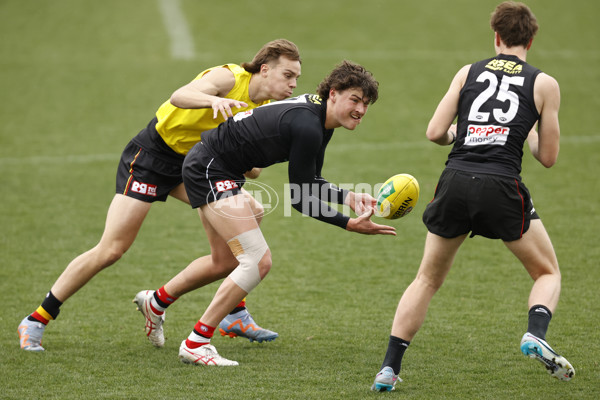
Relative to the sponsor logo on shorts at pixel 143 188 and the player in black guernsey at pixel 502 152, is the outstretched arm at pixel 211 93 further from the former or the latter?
the player in black guernsey at pixel 502 152

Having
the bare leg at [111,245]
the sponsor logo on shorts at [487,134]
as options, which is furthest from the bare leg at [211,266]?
the sponsor logo on shorts at [487,134]

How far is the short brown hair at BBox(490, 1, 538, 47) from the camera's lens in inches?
163

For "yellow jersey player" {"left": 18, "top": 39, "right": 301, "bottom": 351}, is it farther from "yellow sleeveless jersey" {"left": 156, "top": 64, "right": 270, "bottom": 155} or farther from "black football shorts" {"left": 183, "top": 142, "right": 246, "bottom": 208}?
"black football shorts" {"left": 183, "top": 142, "right": 246, "bottom": 208}

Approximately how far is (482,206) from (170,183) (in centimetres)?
243

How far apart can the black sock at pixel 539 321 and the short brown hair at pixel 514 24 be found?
4.73 feet

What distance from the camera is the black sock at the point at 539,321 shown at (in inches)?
155

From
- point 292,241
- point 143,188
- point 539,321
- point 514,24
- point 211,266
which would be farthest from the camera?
point 292,241

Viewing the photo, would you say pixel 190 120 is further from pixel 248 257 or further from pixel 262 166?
pixel 248 257

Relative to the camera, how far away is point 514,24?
13.5 feet

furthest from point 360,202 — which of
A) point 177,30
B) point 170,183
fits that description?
point 177,30

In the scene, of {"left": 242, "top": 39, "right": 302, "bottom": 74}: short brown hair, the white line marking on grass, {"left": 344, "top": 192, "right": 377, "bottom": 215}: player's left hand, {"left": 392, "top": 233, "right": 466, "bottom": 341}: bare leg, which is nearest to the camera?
{"left": 392, "top": 233, "right": 466, "bottom": 341}: bare leg

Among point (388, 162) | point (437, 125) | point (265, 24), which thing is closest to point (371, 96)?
point (437, 125)

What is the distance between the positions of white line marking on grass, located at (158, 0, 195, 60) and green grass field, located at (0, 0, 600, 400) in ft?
0.57

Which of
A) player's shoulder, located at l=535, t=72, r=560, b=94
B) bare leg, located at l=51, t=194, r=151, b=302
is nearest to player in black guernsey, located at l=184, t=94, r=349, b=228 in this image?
bare leg, located at l=51, t=194, r=151, b=302
